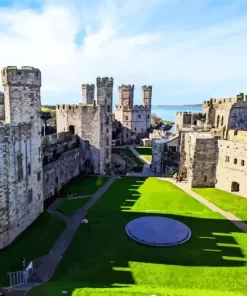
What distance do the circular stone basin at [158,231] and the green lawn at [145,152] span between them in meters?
26.7

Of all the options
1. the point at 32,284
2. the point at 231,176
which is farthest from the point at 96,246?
the point at 231,176

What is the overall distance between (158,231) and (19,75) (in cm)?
1662

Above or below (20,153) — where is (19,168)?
below

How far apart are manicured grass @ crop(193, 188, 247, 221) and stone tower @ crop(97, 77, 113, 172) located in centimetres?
1459

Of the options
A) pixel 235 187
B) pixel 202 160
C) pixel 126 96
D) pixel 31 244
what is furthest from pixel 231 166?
pixel 126 96

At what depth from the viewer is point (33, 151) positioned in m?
26.1

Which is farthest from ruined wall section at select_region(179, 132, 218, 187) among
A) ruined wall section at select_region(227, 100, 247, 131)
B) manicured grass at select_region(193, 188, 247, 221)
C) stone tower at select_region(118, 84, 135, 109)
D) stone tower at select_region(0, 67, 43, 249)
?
stone tower at select_region(118, 84, 135, 109)

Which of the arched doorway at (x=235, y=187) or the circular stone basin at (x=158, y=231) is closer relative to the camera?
the circular stone basin at (x=158, y=231)

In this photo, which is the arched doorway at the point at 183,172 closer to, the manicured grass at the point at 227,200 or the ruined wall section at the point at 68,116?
the manicured grass at the point at 227,200

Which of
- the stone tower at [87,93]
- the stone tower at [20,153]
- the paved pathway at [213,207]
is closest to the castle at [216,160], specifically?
the paved pathway at [213,207]

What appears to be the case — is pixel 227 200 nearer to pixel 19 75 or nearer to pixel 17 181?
pixel 17 181

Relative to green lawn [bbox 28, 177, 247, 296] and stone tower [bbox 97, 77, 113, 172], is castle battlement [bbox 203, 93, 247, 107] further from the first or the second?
green lawn [bbox 28, 177, 247, 296]

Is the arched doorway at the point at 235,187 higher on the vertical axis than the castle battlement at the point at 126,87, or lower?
Answer: lower

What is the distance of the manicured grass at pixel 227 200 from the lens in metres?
29.4
